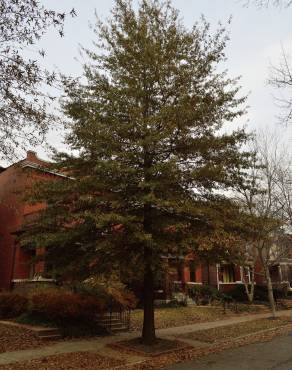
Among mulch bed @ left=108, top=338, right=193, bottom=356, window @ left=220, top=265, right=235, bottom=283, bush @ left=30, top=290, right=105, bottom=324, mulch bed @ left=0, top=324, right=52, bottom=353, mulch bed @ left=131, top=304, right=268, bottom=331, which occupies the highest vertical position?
window @ left=220, top=265, right=235, bottom=283

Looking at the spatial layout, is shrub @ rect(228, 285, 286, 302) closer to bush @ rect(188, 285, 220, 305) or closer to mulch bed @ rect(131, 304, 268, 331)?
bush @ rect(188, 285, 220, 305)

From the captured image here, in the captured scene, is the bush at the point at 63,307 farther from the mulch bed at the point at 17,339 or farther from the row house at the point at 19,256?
the row house at the point at 19,256

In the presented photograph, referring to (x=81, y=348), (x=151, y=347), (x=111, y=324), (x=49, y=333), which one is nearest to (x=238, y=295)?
(x=111, y=324)

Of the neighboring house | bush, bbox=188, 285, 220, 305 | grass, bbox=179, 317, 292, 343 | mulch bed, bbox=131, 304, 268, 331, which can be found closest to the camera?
grass, bbox=179, 317, 292, 343

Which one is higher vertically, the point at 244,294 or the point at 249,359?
the point at 244,294

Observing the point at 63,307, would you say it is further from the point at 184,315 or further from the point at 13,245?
the point at 13,245

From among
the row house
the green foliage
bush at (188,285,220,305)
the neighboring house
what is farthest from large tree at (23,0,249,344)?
bush at (188,285,220,305)

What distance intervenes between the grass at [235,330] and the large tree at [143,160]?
3.15 meters

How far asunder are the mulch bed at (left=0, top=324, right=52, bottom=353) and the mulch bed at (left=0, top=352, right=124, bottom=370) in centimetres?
170

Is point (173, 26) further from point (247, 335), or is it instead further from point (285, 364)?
point (247, 335)

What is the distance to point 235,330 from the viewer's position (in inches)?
635

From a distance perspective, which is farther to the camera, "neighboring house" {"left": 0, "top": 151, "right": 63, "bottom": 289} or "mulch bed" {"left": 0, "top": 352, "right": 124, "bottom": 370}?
"neighboring house" {"left": 0, "top": 151, "right": 63, "bottom": 289}

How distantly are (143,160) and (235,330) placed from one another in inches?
362

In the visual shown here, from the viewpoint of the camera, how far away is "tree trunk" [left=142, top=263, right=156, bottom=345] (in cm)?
1189
